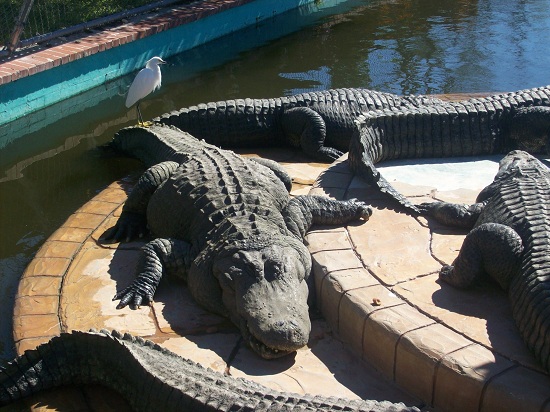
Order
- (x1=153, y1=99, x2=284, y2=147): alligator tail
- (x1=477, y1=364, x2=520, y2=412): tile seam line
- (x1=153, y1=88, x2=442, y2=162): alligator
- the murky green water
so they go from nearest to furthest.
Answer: (x1=477, y1=364, x2=520, y2=412): tile seam line, the murky green water, (x1=153, y1=88, x2=442, y2=162): alligator, (x1=153, y1=99, x2=284, y2=147): alligator tail

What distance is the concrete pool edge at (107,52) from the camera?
8.74 meters

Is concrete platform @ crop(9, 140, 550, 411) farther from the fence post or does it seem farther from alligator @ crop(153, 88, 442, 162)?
the fence post

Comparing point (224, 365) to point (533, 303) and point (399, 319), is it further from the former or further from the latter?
point (533, 303)

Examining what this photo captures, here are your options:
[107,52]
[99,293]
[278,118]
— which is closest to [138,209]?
[99,293]

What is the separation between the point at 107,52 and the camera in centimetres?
1010

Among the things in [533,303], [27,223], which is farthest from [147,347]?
[27,223]

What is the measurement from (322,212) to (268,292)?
1.12m

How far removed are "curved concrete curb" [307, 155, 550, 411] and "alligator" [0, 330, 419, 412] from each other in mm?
587

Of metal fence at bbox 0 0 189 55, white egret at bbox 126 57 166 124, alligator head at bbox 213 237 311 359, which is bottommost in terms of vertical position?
alligator head at bbox 213 237 311 359

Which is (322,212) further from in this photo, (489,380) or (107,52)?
(107,52)

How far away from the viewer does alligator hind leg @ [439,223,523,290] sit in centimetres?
371

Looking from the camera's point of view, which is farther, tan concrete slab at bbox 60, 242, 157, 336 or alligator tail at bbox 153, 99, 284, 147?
alligator tail at bbox 153, 99, 284, 147

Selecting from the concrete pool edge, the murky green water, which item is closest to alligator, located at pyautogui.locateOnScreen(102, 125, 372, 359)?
the murky green water

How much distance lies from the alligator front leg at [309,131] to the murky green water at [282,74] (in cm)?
169
